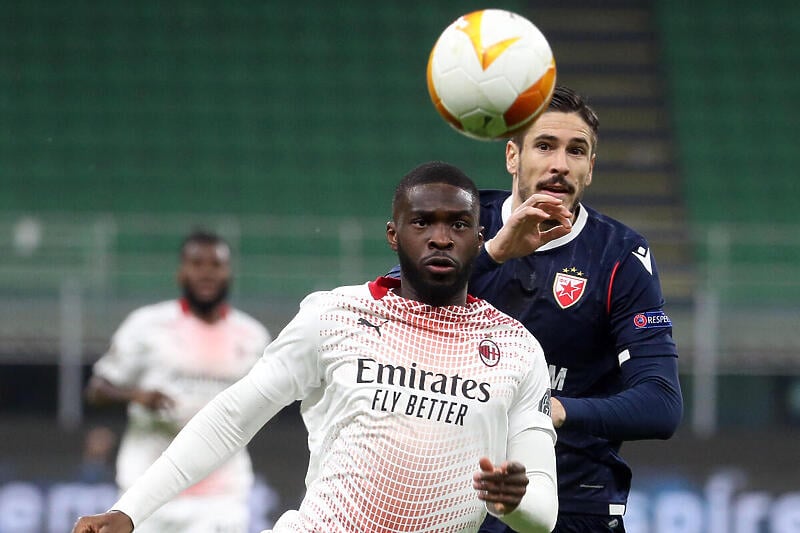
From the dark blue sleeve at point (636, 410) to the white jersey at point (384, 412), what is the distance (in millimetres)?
367

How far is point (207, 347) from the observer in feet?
23.8

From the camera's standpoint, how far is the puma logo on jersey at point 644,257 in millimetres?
4332

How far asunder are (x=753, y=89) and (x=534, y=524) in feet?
49.0

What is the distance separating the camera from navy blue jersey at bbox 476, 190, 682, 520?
421 centimetres

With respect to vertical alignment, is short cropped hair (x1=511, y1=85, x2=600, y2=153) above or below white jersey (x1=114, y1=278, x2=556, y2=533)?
above

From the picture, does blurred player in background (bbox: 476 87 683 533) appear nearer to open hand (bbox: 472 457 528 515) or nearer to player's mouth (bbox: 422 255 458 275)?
player's mouth (bbox: 422 255 458 275)

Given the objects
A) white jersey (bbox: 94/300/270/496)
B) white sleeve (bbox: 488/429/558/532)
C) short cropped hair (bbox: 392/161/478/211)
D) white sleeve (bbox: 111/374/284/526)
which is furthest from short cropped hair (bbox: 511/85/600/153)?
white jersey (bbox: 94/300/270/496)

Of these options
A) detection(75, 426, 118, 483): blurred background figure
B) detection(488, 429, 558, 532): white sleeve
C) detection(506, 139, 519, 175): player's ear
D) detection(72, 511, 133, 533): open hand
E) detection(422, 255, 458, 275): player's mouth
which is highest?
detection(506, 139, 519, 175): player's ear

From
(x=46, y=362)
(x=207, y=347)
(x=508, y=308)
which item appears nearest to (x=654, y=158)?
(x=46, y=362)

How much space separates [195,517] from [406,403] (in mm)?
3738

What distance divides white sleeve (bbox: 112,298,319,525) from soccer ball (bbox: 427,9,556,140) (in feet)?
2.91

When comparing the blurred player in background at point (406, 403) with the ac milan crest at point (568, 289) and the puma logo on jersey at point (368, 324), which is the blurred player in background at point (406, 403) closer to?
the puma logo on jersey at point (368, 324)

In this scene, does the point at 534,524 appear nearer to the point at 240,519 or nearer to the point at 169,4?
the point at 240,519

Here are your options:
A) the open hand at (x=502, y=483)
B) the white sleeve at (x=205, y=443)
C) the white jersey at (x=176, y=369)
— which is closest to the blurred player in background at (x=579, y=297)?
the white sleeve at (x=205, y=443)
